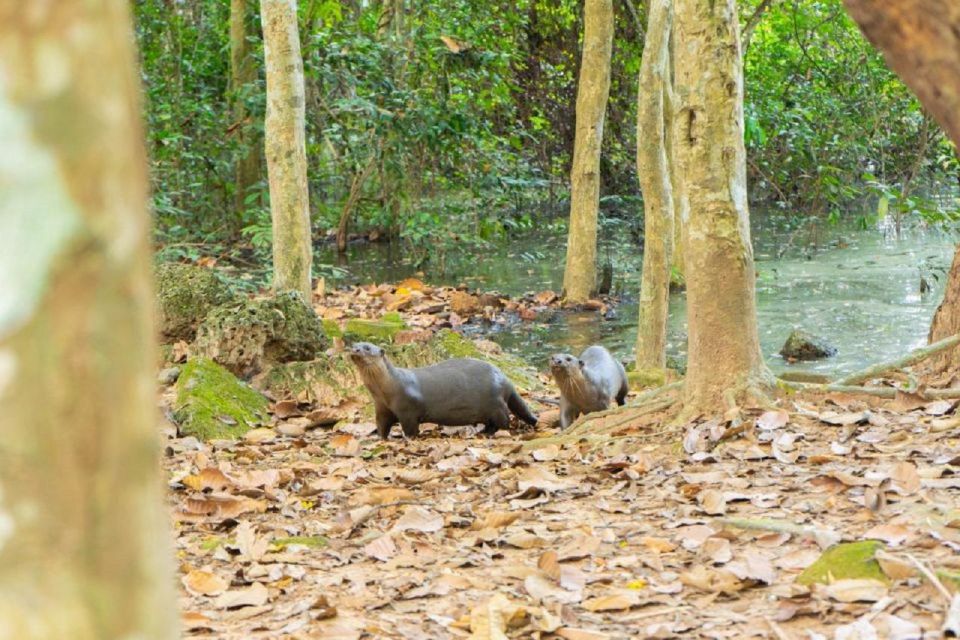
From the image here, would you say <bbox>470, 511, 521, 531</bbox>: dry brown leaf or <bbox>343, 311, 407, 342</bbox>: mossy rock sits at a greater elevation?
<bbox>343, 311, 407, 342</bbox>: mossy rock

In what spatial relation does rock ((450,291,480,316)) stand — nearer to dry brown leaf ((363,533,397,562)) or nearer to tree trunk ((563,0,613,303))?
tree trunk ((563,0,613,303))

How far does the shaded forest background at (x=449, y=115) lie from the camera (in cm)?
1677

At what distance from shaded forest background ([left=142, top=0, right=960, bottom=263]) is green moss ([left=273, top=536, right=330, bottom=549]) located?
8993mm

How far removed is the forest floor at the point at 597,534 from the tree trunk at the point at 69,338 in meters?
2.33

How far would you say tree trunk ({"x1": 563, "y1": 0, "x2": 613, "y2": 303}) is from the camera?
49.2ft

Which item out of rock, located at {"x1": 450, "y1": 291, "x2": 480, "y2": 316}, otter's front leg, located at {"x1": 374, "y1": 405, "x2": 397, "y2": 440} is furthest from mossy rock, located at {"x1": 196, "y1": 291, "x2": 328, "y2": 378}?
rock, located at {"x1": 450, "y1": 291, "x2": 480, "y2": 316}

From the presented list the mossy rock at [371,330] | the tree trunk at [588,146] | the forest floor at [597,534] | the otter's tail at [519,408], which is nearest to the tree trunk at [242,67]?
the tree trunk at [588,146]

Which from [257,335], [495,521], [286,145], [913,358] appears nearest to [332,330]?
[286,145]

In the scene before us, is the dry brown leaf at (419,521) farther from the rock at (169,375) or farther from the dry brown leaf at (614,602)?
the rock at (169,375)

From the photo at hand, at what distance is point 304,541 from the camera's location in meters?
4.79

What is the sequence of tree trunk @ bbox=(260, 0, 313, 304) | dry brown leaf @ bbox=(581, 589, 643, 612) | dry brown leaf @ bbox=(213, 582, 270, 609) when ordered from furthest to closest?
tree trunk @ bbox=(260, 0, 313, 304) → dry brown leaf @ bbox=(213, 582, 270, 609) → dry brown leaf @ bbox=(581, 589, 643, 612)

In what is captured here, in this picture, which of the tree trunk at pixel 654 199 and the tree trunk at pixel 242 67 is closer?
the tree trunk at pixel 654 199

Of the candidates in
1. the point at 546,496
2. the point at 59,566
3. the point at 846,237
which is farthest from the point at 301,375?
the point at 846,237

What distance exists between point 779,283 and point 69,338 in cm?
1698
